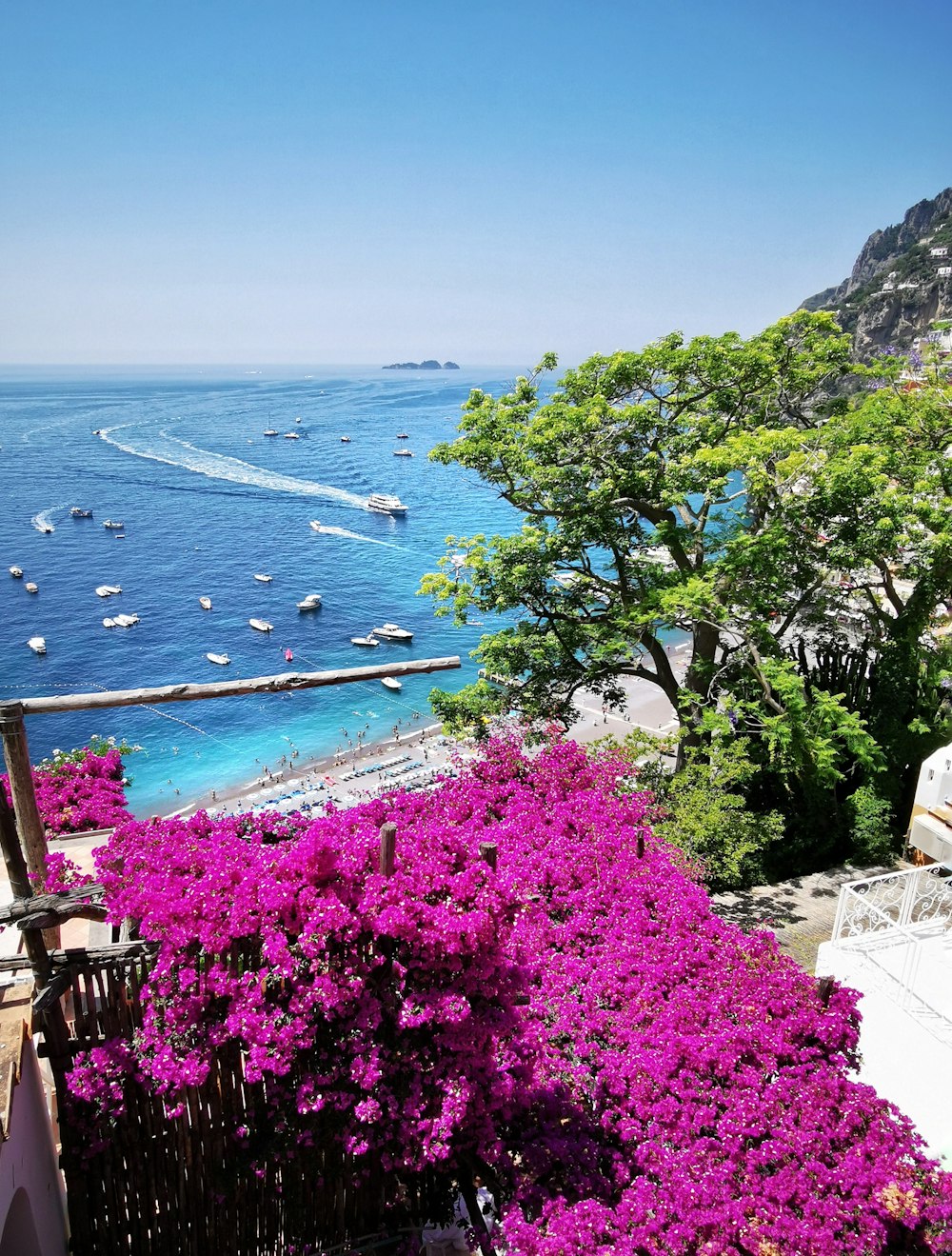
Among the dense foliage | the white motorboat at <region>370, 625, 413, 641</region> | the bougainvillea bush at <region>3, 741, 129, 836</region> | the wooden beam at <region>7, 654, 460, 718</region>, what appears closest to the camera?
the wooden beam at <region>7, 654, 460, 718</region>

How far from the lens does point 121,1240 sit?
3699 millimetres

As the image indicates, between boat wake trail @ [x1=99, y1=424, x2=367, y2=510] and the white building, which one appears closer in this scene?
the white building

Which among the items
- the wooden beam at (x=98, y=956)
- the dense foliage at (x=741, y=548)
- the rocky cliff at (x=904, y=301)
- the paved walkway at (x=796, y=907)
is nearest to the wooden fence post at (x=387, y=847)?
the wooden beam at (x=98, y=956)

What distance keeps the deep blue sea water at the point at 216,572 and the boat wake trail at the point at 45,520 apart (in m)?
0.21

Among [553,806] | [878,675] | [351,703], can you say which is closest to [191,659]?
[351,703]

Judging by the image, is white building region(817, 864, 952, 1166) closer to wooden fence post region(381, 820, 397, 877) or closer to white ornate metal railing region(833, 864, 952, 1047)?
white ornate metal railing region(833, 864, 952, 1047)

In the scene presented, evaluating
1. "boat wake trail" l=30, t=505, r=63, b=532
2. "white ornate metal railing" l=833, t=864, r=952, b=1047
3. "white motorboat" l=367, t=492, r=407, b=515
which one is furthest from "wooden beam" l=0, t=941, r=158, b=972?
"white motorboat" l=367, t=492, r=407, b=515

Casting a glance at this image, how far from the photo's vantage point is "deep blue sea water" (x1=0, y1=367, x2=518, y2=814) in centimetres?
3225

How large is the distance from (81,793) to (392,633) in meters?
31.3

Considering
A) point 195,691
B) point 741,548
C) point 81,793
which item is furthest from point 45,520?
point 195,691

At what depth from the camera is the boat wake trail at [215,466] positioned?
225 feet

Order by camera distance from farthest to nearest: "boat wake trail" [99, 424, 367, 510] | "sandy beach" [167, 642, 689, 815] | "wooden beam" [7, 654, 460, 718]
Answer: "boat wake trail" [99, 424, 367, 510] → "sandy beach" [167, 642, 689, 815] → "wooden beam" [7, 654, 460, 718]

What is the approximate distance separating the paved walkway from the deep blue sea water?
842cm

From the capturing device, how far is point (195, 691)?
459 centimetres
